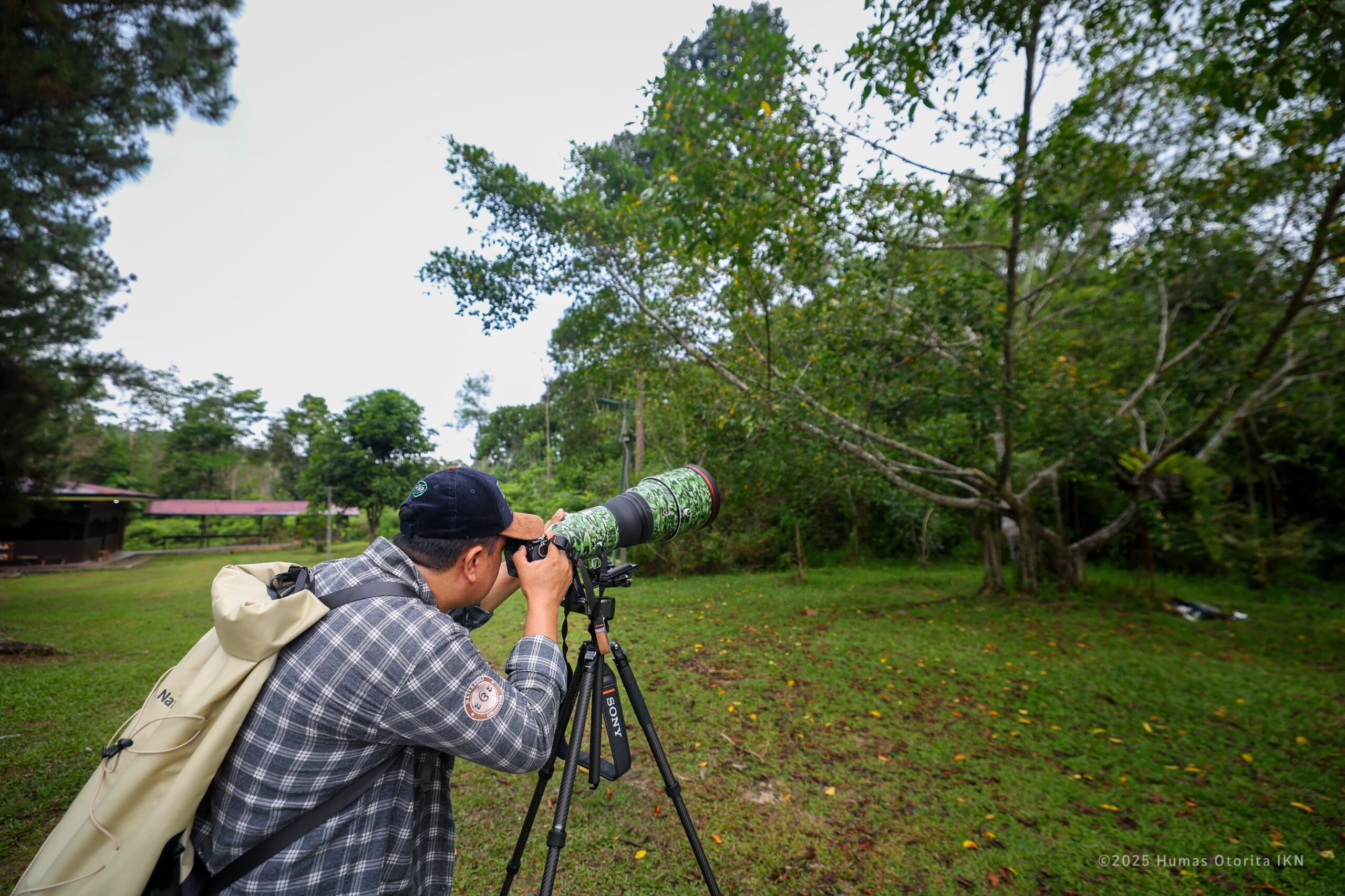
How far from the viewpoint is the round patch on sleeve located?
41.8 inches

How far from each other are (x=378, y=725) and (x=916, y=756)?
3.24 meters

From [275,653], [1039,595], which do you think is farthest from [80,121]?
[1039,595]

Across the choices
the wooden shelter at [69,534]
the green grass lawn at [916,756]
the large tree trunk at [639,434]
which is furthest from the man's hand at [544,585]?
the wooden shelter at [69,534]

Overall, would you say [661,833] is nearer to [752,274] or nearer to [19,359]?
[752,274]

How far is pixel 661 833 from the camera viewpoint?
2.52 metres

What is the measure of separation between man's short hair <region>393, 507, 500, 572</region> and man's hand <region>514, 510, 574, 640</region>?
15 cm

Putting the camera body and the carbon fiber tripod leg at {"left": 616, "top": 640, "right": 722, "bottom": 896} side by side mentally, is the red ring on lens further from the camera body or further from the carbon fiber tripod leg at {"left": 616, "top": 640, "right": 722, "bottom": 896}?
the carbon fiber tripod leg at {"left": 616, "top": 640, "right": 722, "bottom": 896}

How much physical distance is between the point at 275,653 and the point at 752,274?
16.1 ft

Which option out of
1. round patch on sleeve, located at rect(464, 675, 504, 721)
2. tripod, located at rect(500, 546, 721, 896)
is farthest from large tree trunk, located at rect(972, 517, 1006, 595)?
round patch on sleeve, located at rect(464, 675, 504, 721)

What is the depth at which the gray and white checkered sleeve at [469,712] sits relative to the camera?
1.03 meters

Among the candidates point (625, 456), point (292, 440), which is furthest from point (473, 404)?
point (625, 456)

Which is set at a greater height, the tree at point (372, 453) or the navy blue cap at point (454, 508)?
the tree at point (372, 453)

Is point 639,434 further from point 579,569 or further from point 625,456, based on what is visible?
Result: point 579,569

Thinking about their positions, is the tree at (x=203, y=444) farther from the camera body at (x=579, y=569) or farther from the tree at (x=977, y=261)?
the camera body at (x=579, y=569)
